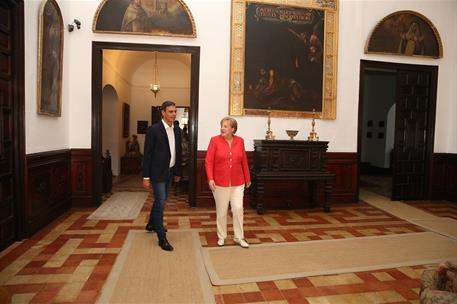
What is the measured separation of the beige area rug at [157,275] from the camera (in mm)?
2912

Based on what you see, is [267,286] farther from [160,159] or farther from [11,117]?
[11,117]

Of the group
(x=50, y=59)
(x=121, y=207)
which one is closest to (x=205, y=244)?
(x=121, y=207)

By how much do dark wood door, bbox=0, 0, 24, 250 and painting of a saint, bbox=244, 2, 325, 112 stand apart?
3.69 metres

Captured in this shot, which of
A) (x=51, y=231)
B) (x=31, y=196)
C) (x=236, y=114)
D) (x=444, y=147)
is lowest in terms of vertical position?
(x=51, y=231)

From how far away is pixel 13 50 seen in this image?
4.13 m

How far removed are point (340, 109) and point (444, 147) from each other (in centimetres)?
271

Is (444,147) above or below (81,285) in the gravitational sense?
above

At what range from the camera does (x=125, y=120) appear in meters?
11.9

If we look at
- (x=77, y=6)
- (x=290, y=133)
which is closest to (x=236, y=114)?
(x=290, y=133)

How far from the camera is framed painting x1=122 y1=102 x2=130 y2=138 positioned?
1162cm

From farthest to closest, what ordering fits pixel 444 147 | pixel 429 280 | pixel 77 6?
pixel 444 147 → pixel 77 6 → pixel 429 280

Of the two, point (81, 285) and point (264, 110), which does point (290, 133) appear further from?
point (81, 285)

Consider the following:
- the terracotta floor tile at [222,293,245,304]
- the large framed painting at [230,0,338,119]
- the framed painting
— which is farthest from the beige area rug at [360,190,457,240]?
the framed painting

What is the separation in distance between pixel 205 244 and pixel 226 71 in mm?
3401
